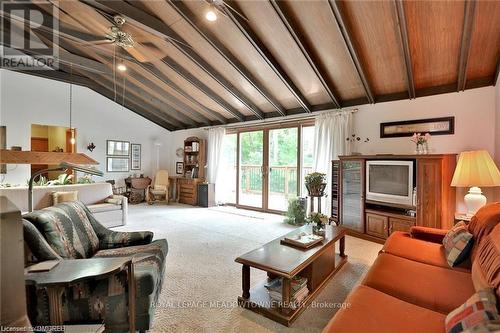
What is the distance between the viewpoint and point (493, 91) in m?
3.19

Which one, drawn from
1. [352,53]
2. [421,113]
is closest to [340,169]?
[421,113]

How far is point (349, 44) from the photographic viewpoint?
305 centimetres

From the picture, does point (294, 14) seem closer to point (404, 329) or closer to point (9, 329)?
point (404, 329)

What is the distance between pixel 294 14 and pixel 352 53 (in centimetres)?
97

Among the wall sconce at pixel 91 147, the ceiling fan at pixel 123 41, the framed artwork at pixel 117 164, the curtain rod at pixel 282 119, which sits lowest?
the framed artwork at pixel 117 164

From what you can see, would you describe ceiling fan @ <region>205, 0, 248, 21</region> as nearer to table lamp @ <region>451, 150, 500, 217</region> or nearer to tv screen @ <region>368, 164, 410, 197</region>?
tv screen @ <region>368, 164, 410, 197</region>

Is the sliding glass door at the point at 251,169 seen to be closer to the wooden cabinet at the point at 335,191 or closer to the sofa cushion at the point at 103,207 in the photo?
the wooden cabinet at the point at 335,191

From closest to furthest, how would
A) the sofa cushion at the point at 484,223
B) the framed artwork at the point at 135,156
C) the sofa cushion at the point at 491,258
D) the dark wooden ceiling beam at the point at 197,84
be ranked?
the sofa cushion at the point at 491,258
the sofa cushion at the point at 484,223
the dark wooden ceiling beam at the point at 197,84
the framed artwork at the point at 135,156

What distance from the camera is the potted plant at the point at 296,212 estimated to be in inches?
181

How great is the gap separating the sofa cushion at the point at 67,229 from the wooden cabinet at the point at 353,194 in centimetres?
361

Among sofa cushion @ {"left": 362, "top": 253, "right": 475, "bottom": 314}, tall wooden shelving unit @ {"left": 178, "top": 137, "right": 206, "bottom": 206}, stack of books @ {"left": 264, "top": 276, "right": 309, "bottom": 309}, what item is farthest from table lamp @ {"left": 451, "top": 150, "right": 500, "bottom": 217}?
tall wooden shelving unit @ {"left": 178, "top": 137, "right": 206, "bottom": 206}

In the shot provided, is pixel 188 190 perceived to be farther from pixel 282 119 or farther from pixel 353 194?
pixel 353 194

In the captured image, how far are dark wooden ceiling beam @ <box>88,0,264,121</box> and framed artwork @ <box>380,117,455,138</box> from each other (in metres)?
2.97

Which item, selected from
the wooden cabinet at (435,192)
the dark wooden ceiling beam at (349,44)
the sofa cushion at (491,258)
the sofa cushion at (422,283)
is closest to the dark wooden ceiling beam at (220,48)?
the dark wooden ceiling beam at (349,44)
